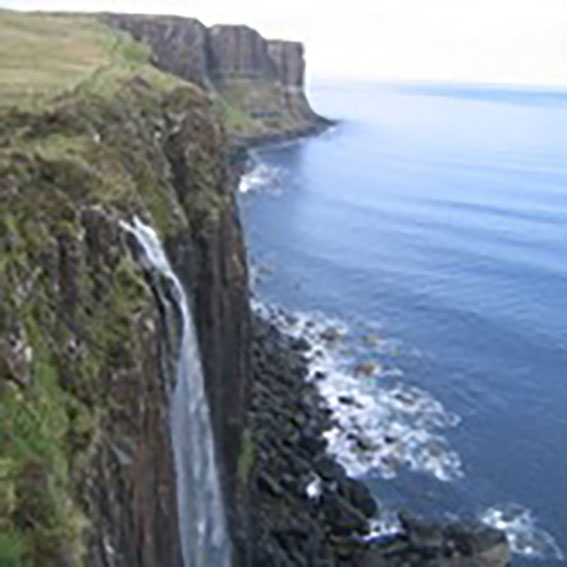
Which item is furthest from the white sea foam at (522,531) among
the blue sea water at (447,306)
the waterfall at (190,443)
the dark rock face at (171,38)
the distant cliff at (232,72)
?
the distant cliff at (232,72)

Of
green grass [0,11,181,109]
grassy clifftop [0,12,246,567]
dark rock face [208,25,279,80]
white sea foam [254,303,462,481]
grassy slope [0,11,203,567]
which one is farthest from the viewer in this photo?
dark rock face [208,25,279,80]

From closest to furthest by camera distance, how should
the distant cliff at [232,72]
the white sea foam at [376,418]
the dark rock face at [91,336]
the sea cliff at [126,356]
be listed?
the dark rock face at [91,336], the sea cliff at [126,356], the white sea foam at [376,418], the distant cliff at [232,72]

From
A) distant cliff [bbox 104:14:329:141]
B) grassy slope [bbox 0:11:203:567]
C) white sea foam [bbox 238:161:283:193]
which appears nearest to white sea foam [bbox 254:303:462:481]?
grassy slope [bbox 0:11:203:567]

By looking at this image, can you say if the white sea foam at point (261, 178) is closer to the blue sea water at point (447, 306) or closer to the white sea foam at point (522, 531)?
the blue sea water at point (447, 306)

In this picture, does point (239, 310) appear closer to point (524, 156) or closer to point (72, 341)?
point (72, 341)

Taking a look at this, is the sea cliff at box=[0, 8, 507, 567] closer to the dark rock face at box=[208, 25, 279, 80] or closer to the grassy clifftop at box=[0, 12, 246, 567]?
the grassy clifftop at box=[0, 12, 246, 567]

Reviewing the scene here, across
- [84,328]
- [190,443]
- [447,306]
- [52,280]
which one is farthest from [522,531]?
[447,306]
